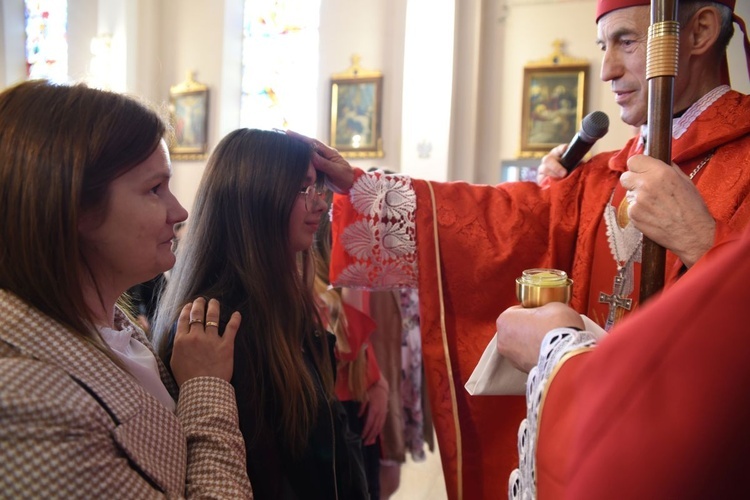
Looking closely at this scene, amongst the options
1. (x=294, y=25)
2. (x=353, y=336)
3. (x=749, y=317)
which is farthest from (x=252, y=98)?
(x=749, y=317)

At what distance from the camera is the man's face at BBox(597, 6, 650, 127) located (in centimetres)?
177

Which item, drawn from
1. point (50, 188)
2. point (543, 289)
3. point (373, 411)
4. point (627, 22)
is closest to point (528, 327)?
point (543, 289)

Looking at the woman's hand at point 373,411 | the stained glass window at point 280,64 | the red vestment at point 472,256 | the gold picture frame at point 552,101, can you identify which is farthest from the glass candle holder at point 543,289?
the stained glass window at point 280,64

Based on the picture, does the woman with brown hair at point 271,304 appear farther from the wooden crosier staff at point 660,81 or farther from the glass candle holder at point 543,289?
the wooden crosier staff at point 660,81

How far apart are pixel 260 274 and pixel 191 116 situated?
7.06 m

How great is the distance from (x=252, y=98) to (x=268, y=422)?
7.39 m

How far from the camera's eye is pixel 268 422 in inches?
56.7

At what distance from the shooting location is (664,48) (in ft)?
4.01

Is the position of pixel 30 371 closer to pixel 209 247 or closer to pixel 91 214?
pixel 91 214

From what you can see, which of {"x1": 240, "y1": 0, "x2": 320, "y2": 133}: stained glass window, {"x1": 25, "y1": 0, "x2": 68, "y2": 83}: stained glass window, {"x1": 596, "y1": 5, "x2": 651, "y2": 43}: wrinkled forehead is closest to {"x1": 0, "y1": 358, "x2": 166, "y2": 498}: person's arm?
{"x1": 596, "y1": 5, "x2": 651, "y2": 43}: wrinkled forehead

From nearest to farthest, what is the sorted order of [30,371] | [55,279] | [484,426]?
[30,371]
[55,279]
[484,426]

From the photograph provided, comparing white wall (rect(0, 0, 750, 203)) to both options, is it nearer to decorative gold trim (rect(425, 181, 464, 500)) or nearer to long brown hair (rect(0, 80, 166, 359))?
decorative gold trim (rect(425, 181, 464, 500))

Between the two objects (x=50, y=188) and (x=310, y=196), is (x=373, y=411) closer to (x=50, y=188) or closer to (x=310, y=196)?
(x=310, y=196)

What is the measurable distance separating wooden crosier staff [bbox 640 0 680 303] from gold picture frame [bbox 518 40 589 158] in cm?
529
